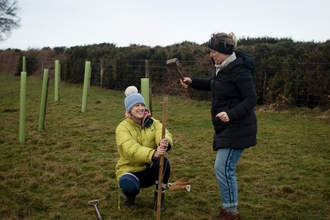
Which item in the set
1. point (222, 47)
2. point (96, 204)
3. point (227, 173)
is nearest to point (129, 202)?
point (96, 204)

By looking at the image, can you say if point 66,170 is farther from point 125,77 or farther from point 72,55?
point 72,55

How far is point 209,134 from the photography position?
25.2ft

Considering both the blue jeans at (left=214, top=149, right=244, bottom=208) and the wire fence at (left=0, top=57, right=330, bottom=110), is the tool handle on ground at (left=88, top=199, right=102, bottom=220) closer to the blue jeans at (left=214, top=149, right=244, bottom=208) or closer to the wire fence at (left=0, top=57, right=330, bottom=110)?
the blue jeans at (left=214, top=149, right=244, bottom=208)

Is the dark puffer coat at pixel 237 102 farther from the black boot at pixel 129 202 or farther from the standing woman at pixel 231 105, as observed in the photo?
the black boot at pixel 129 202

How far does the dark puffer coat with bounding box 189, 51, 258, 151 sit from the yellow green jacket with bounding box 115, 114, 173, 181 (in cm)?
57

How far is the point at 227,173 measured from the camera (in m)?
3.31

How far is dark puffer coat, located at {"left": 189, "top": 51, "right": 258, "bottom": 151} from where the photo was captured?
124 inches

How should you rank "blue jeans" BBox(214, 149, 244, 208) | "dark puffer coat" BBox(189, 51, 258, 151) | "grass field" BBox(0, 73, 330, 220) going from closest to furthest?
"dark puffer coat" BBox(189, 51, 258, 151) → "blue jeans" BBox(214, 149, 244, 208) → "grass field" BBox(0, 73, 330, 220)

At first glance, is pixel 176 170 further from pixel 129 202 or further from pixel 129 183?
pixel 129 183

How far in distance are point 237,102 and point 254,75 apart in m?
8.03

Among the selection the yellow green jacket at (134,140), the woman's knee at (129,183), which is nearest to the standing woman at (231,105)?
the yellow green jacket at (134,140)

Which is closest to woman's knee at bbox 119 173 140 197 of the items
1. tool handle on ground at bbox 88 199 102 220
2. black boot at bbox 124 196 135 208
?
black boot at bbox 124 196 135 208

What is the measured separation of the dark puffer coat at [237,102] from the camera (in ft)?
10.3

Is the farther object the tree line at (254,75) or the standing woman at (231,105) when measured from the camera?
the tree line at (254,75)
